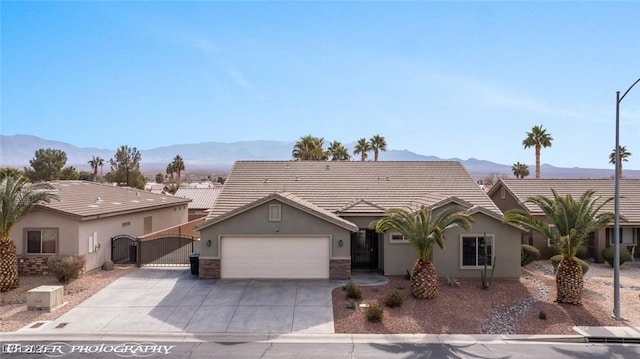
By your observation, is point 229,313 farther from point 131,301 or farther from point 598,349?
point 598,349

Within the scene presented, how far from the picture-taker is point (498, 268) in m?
20.0

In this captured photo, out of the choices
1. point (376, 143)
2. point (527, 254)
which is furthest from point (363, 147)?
point (527, 254)

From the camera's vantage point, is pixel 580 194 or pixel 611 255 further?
pixel 580 194

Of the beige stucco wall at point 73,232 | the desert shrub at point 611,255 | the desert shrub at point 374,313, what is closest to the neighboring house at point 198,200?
the beige stucco wall at point 73,232

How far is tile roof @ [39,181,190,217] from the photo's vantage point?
2064cm

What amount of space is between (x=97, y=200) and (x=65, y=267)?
6.60 m

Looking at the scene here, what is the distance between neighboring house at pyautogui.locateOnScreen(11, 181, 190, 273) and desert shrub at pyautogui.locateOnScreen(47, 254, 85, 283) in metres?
1.08

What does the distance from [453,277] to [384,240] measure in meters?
3.53

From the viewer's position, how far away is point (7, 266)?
17578 millimetres

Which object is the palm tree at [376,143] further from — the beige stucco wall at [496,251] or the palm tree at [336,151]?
the beige stucco wall at [496,251]

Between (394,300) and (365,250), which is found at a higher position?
(365,250)

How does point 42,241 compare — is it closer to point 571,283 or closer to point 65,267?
point 65,267

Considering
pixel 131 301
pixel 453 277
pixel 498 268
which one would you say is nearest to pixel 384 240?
pixel 453 277

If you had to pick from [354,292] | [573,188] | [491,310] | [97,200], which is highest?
[573,188]
